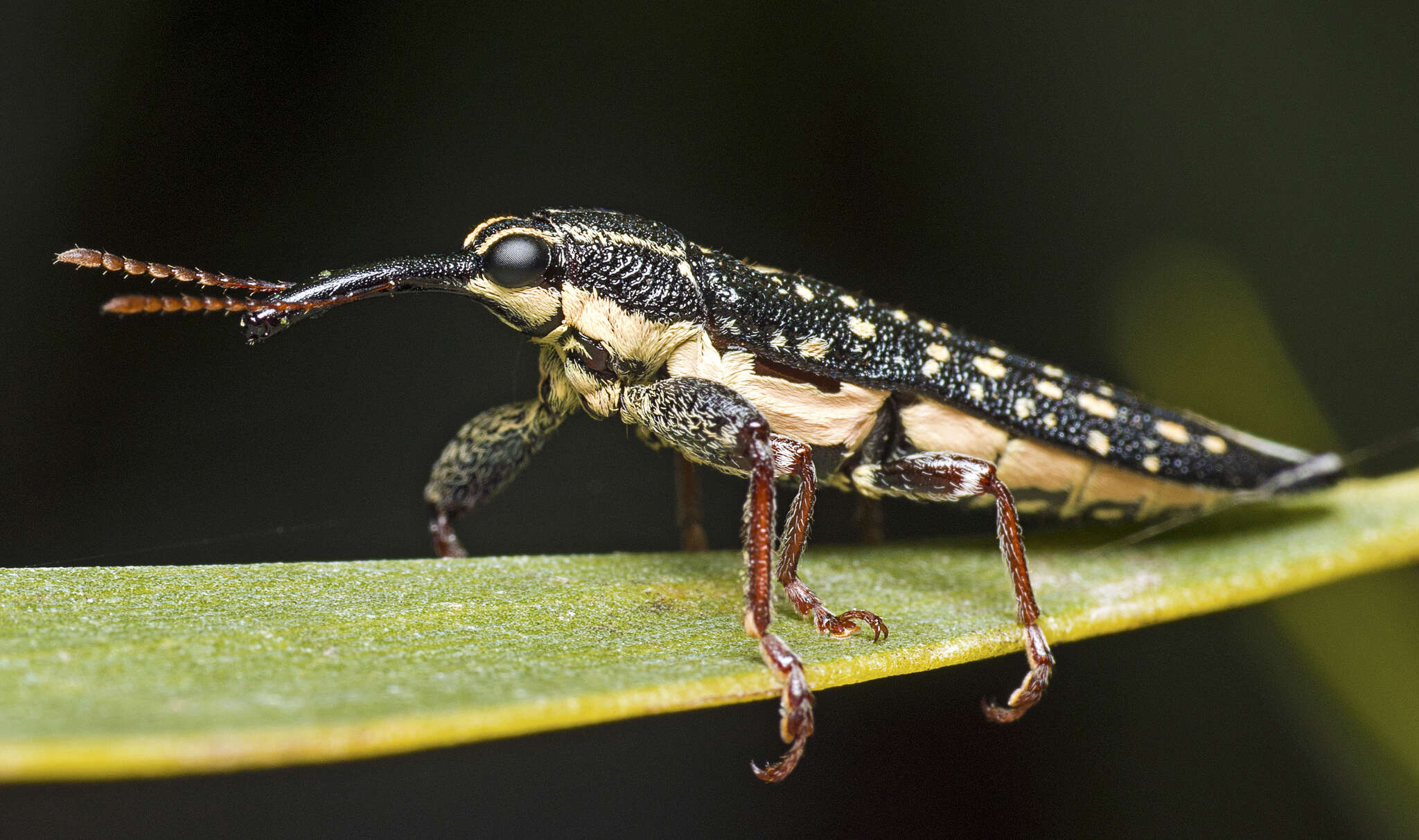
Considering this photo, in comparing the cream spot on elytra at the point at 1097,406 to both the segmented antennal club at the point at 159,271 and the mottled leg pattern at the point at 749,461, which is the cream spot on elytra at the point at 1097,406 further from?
the segmented antennal club at the point at 159,271

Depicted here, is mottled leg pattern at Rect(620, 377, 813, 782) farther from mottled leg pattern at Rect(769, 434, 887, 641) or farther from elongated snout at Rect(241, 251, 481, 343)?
elongated snout at Rect(241, 251, 481, 343)

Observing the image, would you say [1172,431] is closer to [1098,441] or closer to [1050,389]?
[1098,441]

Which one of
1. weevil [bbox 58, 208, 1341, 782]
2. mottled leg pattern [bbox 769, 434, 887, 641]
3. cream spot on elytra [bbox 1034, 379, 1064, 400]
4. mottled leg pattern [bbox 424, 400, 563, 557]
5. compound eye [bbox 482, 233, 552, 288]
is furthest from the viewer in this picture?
cream spot on elytra [bbox 1034, 379, 1064, 400]

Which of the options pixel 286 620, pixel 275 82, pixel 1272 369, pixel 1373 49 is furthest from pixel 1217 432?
pixel 275 82

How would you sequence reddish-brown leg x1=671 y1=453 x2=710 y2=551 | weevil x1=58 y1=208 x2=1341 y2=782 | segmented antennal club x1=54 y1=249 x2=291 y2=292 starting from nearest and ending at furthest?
segmented antennal club x1=54 y1=249 x2=291 y2=292 < weevil x1=58 y1=208 x2=1341 y2=782 < reddish-brown leg x1=671 y1=453 x2=710 y2=551

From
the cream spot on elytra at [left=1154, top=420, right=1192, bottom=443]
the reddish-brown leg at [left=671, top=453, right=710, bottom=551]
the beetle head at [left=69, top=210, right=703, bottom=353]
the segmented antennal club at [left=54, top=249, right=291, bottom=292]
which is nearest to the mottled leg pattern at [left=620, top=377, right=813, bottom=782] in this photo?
the beetle head at [left=69, top=210, right=703, bottom=353]

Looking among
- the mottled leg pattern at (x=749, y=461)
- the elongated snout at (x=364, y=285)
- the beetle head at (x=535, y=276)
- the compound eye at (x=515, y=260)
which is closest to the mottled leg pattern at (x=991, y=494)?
the mottled leg pattern at (x=749, y=461)
